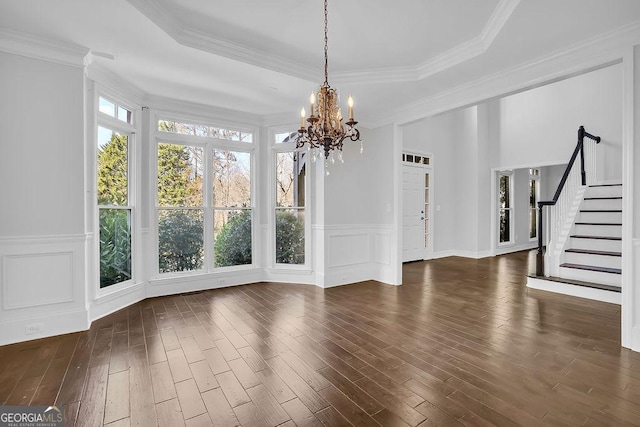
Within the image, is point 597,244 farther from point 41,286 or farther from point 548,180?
Result: point 41,286

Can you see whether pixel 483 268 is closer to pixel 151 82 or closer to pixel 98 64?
pixel 151 82

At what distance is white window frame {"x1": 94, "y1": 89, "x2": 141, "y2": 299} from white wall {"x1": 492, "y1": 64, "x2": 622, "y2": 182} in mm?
7915

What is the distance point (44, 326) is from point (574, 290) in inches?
245

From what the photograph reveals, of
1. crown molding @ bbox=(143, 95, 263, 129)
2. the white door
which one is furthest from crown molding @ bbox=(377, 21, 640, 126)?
the white door

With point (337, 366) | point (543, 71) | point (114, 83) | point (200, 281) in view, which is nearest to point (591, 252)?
point (543, 71)

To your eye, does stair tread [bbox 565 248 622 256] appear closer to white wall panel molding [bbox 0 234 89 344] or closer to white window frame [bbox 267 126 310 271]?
white window frame [bbox 267 126 310 271]

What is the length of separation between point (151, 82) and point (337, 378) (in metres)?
3.88

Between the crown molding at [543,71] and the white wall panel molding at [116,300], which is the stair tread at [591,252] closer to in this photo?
the crown molding at [543,71]

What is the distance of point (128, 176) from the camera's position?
162 inches

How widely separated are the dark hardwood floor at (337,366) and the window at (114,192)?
0.66 meters

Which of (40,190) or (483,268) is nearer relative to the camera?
(40,190)

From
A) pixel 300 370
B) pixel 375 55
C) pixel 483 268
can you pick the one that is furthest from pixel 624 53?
pixel 483 268

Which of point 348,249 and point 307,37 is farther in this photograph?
point 348,249

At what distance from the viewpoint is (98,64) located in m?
3.34
